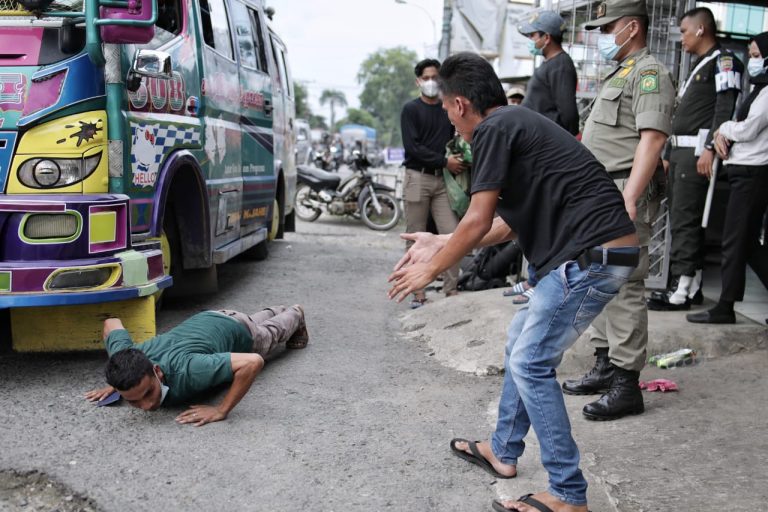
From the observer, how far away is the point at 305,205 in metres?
13.6

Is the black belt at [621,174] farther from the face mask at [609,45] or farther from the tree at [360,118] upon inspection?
the tree at [360,118]

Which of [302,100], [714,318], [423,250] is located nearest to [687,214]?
[714,318]

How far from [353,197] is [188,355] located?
955cm

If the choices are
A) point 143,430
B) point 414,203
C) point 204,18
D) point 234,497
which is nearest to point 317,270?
point 414,203

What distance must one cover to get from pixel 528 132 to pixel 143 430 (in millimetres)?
2090

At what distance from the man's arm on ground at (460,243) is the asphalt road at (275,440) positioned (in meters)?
0.83

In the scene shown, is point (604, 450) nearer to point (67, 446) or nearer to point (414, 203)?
point (67, 446)

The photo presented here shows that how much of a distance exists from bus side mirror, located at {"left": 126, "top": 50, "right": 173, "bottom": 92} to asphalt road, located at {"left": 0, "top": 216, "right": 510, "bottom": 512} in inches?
60.3

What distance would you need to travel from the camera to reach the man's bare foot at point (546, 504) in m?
2.62

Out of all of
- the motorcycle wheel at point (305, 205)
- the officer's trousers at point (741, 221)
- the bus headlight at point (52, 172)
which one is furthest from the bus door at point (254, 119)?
the motorcycle wheel at point (305, 205)

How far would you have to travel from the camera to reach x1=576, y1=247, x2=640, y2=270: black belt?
2574 millimetres

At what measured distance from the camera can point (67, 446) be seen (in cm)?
316

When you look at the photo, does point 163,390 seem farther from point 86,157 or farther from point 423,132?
point 423,132

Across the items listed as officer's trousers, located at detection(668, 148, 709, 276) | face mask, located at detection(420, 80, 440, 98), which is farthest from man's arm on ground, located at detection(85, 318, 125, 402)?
officer's trousers, located at detection(668, 148, 709, 276)
